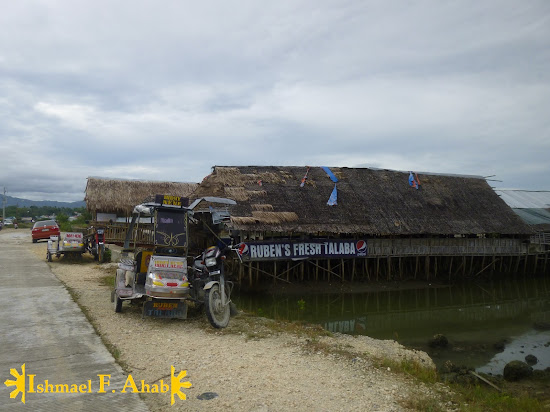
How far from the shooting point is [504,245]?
2217cm

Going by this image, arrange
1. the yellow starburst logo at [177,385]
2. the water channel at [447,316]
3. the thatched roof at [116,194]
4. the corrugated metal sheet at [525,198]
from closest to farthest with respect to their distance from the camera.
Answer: the yellow starburst logo at [177,385] < the water channel at [447,316] < the corrugated metal sheet at [525,198] < the thatched roof at [116,194]

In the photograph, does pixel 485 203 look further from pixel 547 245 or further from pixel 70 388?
pixel 70 388

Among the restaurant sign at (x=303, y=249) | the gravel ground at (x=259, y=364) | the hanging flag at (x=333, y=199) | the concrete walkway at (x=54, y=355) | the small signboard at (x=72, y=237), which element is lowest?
the gravel ground at (x=259, y=364)

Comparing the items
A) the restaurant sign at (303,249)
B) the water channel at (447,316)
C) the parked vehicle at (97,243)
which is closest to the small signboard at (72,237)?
the parked vehicle at (97,243)

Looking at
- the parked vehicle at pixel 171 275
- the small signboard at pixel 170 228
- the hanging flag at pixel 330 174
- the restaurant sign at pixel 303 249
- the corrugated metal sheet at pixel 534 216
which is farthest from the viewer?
the corrugated metal sheet at pixel 534 216

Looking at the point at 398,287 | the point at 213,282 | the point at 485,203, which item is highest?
the point at 485,203

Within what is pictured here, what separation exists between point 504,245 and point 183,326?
20.0 meters

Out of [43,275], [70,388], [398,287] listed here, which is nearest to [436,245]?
[398,287]

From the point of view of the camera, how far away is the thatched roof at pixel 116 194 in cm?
2758

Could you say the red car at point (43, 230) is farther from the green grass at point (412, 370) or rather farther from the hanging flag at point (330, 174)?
the green grass at point (412, 370)

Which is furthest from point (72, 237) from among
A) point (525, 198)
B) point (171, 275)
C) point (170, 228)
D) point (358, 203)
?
point (525, 198)

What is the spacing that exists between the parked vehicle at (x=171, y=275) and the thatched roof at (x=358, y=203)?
7372mm

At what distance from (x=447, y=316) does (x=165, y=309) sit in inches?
411

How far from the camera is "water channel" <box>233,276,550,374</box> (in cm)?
1030
